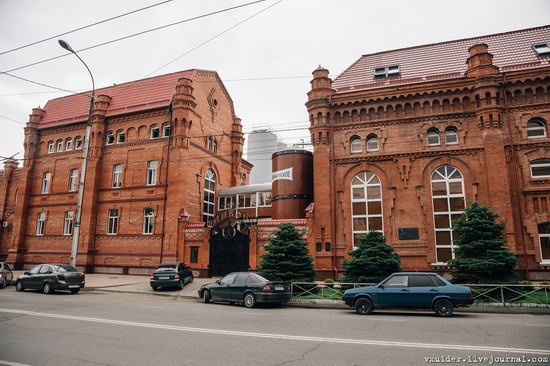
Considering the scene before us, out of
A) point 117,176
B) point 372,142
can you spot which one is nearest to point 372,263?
point 372,142

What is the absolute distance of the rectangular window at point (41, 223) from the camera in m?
31.2

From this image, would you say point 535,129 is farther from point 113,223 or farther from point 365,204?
point 113,223

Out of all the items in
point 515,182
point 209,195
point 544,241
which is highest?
point 209,195

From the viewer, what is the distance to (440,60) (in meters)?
24.0

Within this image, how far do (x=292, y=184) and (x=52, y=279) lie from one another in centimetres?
1493

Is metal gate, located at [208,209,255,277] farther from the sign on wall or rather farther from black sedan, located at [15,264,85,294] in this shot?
black sedan, located at [15,264,85,294]

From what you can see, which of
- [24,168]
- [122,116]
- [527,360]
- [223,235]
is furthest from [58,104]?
[527,360]

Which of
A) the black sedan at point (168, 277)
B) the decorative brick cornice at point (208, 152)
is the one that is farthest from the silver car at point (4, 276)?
the decorative brick cornice at point (208, 152)

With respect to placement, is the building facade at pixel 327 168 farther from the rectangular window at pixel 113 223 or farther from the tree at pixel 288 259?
the tree at pixel 288 259

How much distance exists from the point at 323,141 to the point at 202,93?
1334cm

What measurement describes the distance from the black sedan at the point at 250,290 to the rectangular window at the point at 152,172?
1508cm

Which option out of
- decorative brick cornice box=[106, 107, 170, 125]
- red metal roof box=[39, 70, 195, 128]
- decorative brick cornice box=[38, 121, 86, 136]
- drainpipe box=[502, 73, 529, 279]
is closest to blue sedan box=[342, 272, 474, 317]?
drainpipe box=[502, 73, 529, 279]

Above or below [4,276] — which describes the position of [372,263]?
above

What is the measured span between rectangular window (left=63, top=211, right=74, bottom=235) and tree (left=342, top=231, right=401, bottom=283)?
81.6ft
